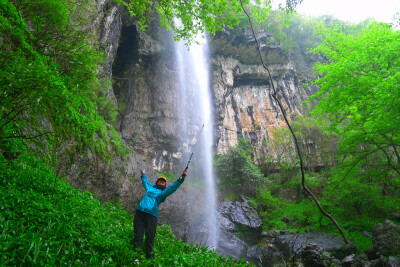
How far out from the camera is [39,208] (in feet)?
7.96

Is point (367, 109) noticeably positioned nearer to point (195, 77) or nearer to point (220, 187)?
Answer: point (220, 187)

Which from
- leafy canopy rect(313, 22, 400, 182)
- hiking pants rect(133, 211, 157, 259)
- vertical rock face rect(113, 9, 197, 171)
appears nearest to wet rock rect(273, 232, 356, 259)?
leafy canopy rect(313, 22, 400, 182)

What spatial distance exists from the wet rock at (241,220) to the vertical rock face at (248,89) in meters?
9.00

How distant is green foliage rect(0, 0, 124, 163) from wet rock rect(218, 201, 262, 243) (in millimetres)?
10724

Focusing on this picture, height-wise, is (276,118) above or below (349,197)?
above

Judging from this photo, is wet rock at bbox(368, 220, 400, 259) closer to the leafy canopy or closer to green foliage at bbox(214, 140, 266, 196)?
the leafy canopy

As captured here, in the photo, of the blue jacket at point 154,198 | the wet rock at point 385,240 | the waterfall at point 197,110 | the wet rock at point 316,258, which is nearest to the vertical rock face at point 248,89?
the waterfall at point 197,110

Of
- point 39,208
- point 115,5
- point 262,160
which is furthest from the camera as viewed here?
point 262,160

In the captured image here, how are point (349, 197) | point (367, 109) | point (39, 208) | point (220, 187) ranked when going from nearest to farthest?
point (39, 208) < point (367, 109) < point (349, 197) < point (220, 187)

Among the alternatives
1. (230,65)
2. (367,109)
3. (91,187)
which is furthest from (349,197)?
(230,65)

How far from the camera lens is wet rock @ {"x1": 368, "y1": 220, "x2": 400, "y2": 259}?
25.6 ft

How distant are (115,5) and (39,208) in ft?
46.5

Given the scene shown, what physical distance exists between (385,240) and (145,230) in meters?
9.51

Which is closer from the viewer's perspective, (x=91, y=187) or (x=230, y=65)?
(x=91, y=187)
